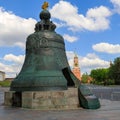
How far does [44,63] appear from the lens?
13008 millimetres

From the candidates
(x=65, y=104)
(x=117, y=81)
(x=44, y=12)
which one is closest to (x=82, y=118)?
(x=65, y=104)

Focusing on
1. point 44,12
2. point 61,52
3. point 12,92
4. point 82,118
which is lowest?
point 82,118

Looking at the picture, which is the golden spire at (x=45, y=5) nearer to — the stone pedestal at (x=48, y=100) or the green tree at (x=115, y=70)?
the stone pedestal at (x=48, y=100)

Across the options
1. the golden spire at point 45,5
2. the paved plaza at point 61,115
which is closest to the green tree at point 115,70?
the golden spire at point 45,5

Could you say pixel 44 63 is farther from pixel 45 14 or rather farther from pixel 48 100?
pixel 45 14

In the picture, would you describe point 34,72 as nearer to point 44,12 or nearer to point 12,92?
point 12,92

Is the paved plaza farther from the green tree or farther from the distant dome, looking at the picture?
the green tree

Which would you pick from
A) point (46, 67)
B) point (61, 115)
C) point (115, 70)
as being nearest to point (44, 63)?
point (46, 67)

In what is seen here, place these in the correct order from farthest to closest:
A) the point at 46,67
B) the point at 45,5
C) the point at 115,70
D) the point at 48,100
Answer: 1. the point at 115,70
2. the point at 45,5
3. the point at 46,67
4. the point at 48,100

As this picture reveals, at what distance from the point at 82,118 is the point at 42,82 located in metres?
3.87

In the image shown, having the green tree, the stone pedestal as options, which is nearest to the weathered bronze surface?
the stone pedestal

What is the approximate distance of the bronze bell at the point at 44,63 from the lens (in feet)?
40.5

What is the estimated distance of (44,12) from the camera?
45.1 ft

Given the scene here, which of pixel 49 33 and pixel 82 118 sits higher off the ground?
pixel 49 33
